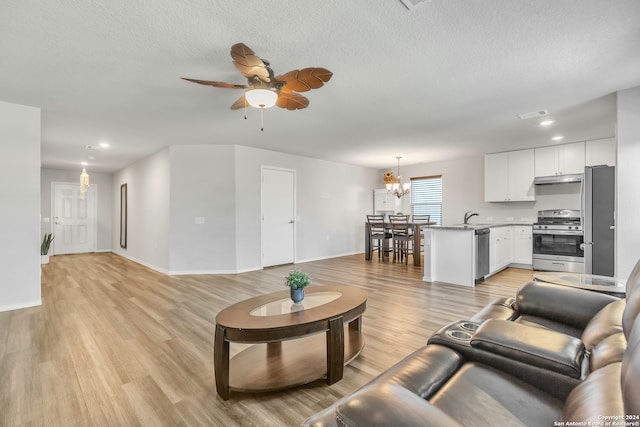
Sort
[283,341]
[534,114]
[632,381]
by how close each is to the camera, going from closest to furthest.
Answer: [632,381], [283,341], [534,114]

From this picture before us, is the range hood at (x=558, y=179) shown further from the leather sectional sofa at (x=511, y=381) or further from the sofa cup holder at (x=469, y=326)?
the sofa cup holder at (x=469, y=326)

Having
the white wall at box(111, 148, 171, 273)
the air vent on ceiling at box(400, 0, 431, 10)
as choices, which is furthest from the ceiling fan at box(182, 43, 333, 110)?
the white wall at box(111, 148, 171, 273)

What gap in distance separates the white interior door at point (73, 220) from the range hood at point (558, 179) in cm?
1146

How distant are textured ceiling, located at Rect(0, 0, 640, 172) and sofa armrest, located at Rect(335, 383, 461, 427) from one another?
7.07 feet

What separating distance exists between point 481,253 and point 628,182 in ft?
6.48

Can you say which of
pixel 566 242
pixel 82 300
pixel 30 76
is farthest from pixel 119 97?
pixel 566 242

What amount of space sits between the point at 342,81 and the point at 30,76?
2.98 m

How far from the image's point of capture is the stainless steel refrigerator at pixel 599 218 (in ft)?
11.3

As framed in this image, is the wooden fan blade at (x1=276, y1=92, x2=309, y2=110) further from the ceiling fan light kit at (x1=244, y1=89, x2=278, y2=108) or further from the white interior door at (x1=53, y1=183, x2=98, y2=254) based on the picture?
the white interior door at (x1=53, y1=183, x2=98, y2=254)

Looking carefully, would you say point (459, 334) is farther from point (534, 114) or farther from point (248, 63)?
point (534, 114)

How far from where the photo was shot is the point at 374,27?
2141mm

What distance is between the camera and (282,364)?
2.11 meters

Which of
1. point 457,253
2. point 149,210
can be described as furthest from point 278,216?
point 457,253

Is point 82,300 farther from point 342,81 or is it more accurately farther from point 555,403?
point 555,403
